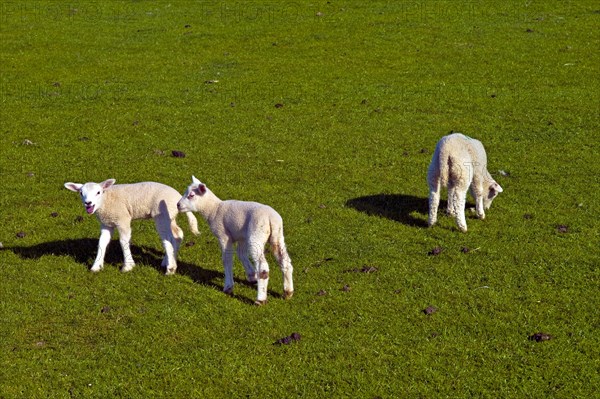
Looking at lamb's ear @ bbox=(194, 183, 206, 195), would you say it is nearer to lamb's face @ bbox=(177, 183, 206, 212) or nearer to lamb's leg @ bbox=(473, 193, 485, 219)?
lamb's face @ bbox=(177, 183, 206, 212)

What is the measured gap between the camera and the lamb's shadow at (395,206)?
15062 mm

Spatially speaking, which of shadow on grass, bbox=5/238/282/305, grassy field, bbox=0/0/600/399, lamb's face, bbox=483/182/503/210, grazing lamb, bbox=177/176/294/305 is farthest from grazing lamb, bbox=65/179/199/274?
lamb's face, bbox=483/182/503/210

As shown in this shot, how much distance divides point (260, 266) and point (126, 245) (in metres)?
2.69

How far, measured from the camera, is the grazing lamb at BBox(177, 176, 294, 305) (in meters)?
11.0

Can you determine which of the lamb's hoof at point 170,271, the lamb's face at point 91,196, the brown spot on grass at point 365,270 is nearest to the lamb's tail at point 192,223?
the lamb's hoof at point 170,271

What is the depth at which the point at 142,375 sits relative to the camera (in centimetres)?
993

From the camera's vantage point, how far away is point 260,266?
36.3 ft

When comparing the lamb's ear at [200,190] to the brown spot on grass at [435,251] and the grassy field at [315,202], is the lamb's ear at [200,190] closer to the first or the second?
the grassy field at [315,202]

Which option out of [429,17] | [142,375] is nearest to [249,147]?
[142,375]

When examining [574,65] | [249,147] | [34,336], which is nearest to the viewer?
[34,336]

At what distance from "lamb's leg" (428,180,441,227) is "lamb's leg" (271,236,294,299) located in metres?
3.73

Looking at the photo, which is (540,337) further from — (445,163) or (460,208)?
(445,163)

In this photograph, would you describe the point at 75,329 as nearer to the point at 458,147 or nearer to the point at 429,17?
the point at 458,147

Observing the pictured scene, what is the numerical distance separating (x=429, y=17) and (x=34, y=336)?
26712mm
